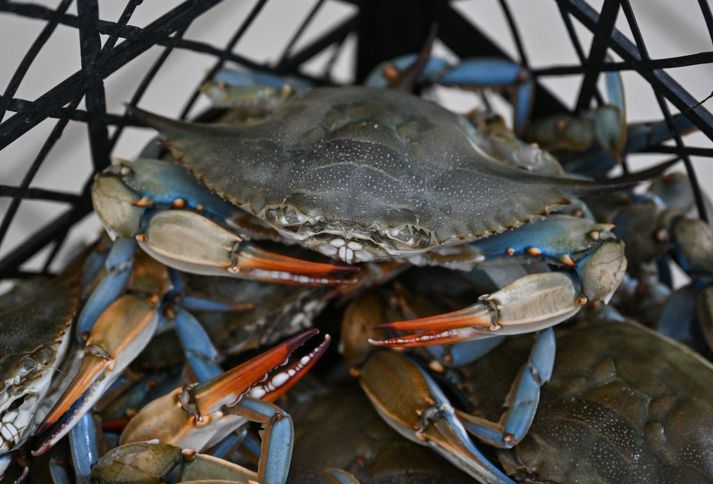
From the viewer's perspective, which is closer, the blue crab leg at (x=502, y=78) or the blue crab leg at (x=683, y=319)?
the blue crab leg at (x=683, y=319)

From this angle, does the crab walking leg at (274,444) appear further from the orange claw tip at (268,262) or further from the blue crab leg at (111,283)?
the blue crab leg at (111,283)

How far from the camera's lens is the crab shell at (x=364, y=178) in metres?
1.33


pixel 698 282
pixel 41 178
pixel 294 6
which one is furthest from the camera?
pixel 294 6

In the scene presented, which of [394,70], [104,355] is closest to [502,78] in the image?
[394,70]

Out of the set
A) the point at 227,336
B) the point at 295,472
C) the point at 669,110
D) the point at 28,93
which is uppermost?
the point at 28,93

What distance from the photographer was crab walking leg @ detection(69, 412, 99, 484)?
136 cm

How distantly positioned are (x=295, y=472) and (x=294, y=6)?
57.0 inches

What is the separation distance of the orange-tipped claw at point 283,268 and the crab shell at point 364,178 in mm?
40

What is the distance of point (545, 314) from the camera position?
1.32 metres

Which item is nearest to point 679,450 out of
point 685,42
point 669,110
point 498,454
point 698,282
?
point 498,454

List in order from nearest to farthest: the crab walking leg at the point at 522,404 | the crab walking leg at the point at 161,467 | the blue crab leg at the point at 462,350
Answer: the crab walking leg at the point at 161,467 → the crab walking leg at the point at 522,404 → the blue crab leg at the point at 462,350

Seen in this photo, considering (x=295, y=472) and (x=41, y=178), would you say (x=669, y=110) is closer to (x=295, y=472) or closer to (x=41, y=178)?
(x=295, y=472)

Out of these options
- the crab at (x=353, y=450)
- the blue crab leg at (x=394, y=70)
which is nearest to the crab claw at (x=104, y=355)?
the crab at (x=353, y=450)

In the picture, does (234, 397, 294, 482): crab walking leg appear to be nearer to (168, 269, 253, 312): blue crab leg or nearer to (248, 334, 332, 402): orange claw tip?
(248, 334, 332, 402): orange claw tip
